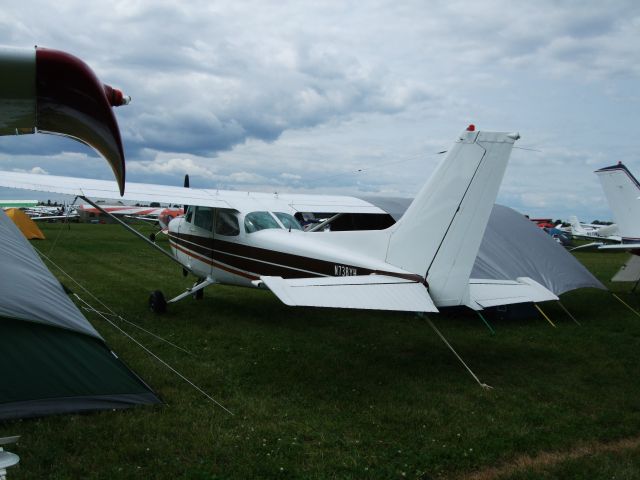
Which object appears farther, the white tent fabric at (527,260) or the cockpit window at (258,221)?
the white tent fabric at (527,260)

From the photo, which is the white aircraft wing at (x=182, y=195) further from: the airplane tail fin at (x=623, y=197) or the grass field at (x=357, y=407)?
the airplane tail fin at (x=623, y=197)

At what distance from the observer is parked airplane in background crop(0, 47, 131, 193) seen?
5.89 feet

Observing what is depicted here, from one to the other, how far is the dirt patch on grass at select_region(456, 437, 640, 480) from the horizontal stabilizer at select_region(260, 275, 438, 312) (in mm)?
1664

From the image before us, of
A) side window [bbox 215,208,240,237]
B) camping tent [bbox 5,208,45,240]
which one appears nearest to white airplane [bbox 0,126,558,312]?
side window [bbox 215,208,240,237]

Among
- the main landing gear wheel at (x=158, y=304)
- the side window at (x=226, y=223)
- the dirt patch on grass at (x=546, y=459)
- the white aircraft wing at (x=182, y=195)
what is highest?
the white aircraft wing at (x=182, y=195)

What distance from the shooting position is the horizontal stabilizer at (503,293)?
614 centimetres

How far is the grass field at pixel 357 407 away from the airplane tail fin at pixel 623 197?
15.1 ft

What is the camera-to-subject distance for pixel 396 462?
3746mm

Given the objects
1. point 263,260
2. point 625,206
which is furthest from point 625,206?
point 263,260

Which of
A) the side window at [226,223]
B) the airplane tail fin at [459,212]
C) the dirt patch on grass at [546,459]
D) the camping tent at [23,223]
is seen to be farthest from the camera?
the camping tent at [23,223]

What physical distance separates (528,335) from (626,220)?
6.43 m

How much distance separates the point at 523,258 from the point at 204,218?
608cm

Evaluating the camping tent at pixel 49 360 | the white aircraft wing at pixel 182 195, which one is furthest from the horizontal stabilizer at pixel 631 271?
the camping tent at pixel 49 360

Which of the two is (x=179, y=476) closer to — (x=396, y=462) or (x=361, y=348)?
(x=396, y=462)
